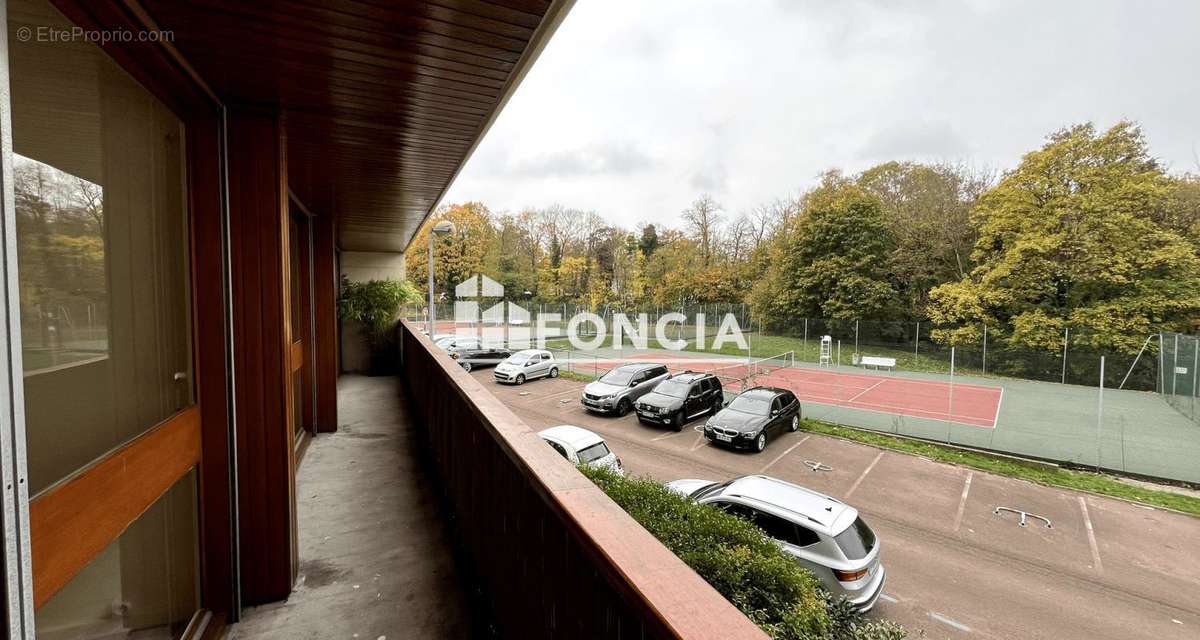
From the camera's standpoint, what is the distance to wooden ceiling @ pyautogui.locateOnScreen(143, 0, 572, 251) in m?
2.04

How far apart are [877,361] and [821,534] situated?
1938cm

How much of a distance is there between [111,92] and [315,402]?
566 centimetres

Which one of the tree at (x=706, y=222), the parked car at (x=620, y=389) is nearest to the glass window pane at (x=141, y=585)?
the parked car at (x=620, y=389)

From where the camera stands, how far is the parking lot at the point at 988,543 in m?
5.52

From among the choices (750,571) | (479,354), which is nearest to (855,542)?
(750,571)

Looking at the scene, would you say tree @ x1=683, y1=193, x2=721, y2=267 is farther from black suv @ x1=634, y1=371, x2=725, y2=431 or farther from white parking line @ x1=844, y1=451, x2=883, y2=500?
white parking line @ x1=844, y1=451, x2=883, y2=500

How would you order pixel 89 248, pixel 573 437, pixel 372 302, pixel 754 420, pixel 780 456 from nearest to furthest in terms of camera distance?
pixel 89 248, pixel 573 437, pixel 780 456, pixel 754 420, pixel 372 302

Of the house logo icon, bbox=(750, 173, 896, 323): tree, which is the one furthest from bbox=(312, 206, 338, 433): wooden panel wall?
bbox=(750, 173, 896, 323): tree

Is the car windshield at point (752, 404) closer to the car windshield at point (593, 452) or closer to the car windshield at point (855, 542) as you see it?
the car windshield at point (593, 452)

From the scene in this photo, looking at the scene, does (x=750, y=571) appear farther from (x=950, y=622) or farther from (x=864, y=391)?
(x=864, y=391)

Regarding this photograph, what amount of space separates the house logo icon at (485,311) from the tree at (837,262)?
16.8 metres

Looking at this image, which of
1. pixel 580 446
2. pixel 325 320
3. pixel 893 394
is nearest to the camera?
pixel 325 320

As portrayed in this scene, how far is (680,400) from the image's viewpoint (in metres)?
13.0

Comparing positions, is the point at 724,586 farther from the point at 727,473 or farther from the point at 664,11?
the point at 664,11
